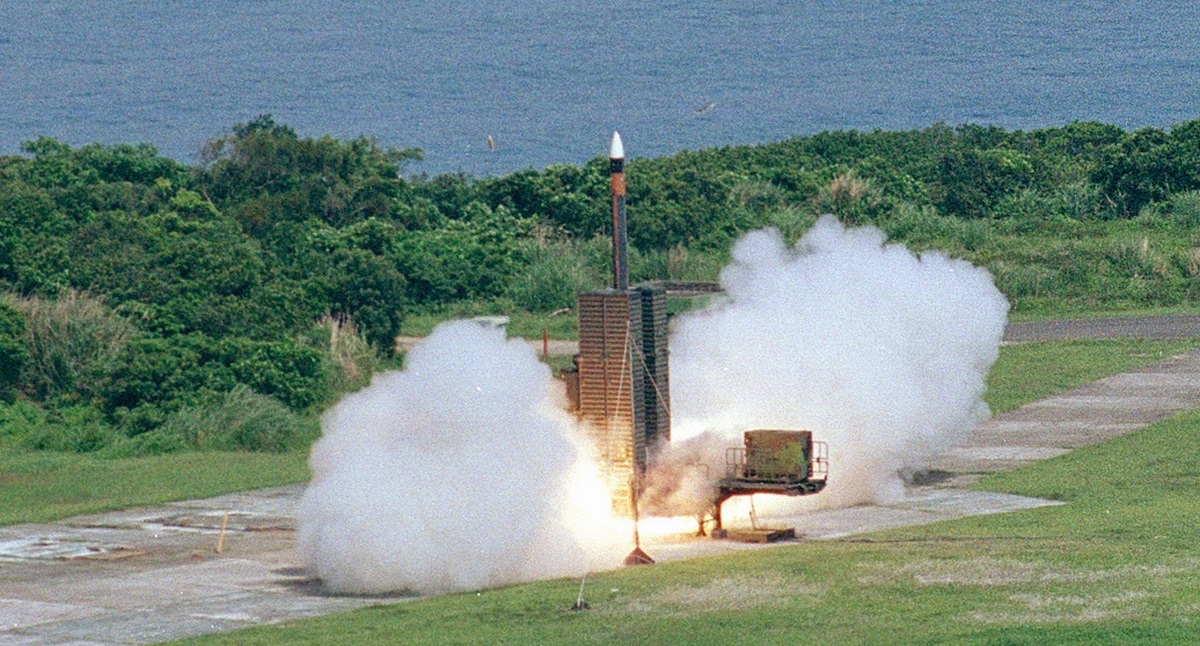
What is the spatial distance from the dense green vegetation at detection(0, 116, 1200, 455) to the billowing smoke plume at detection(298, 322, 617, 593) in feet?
59.8

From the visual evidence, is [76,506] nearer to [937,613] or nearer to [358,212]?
[937,613]

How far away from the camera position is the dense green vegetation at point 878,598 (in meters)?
25.6

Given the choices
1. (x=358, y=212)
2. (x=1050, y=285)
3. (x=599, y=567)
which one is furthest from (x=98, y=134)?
(x=599, y=567)

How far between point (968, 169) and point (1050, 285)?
20.7 metres

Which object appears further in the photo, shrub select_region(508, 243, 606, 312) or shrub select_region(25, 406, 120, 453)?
shrub select_region(508, 243, 606, 312)

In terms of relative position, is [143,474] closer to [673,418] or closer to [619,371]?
[673,418]

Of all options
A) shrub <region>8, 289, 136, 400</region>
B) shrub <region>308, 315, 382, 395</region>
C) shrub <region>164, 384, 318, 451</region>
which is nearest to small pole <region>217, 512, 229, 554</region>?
shrub <region>164, 384, 318, 451</region>

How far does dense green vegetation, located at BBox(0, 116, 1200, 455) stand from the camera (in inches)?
2147

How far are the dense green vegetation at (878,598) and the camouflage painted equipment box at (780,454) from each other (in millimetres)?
1811

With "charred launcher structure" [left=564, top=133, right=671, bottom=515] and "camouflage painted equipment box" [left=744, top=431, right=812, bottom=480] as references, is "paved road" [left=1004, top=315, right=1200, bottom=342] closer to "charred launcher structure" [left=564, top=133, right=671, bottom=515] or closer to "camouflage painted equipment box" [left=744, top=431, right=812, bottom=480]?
"camouflage painted equipment box" [left=744, top=431, right=812, bottom=480]

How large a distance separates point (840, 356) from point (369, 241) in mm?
36718

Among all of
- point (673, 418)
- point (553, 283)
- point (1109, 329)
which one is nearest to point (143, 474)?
point (673, 418)

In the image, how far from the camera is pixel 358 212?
82688mm

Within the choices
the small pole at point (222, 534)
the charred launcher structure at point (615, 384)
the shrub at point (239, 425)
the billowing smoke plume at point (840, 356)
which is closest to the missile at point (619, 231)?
the charred launcher structure at point (615, 384)
